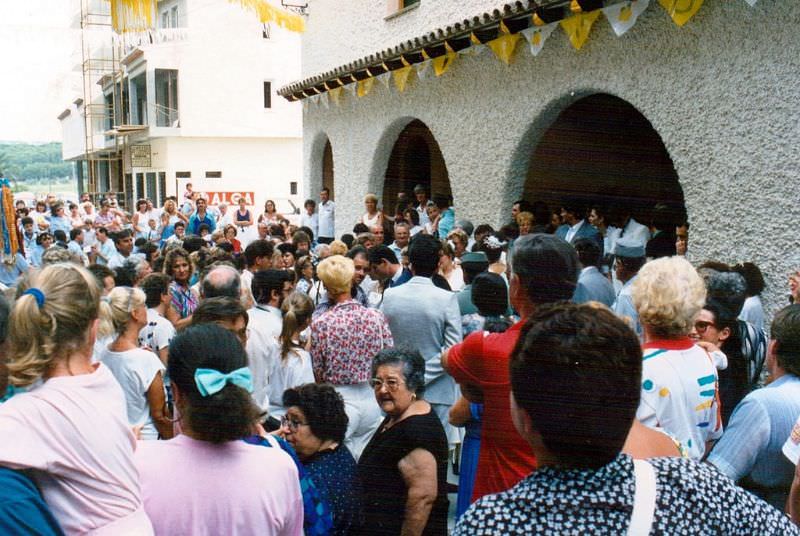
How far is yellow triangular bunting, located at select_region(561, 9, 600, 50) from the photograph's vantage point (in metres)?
8.41

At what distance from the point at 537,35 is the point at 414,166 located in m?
8.01

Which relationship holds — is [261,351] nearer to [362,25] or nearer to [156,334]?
[156,334]

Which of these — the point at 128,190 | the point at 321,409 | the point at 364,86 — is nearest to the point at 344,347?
the point at 321,409

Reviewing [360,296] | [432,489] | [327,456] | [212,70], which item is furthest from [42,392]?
[212,70]

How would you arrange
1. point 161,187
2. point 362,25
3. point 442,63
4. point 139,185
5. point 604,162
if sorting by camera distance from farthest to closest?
point 139,185, point 161,187, point 362,25, point 604,162, point 442,63

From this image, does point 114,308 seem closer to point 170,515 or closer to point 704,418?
point 170,515

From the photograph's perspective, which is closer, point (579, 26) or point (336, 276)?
point (336, 276)

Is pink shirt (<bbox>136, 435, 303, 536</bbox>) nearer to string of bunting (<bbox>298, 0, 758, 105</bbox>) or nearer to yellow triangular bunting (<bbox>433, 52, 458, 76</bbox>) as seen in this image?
string of bunting (<bbox>298, 0, 758, 105</bbox>)

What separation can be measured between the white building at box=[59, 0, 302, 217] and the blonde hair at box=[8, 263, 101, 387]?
31.0 m

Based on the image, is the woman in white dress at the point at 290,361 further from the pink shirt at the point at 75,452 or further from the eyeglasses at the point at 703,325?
the pink shirt at the point at 75,452

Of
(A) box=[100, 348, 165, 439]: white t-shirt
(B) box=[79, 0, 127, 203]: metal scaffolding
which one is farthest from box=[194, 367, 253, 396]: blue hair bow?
(B) box=[79, 0, 127, 203]: metal scaffolding

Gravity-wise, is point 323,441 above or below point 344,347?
below

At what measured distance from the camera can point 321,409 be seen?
358cm

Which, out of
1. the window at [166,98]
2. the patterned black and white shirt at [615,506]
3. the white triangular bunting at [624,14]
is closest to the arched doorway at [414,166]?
the white triangular bunting at [624,14]
